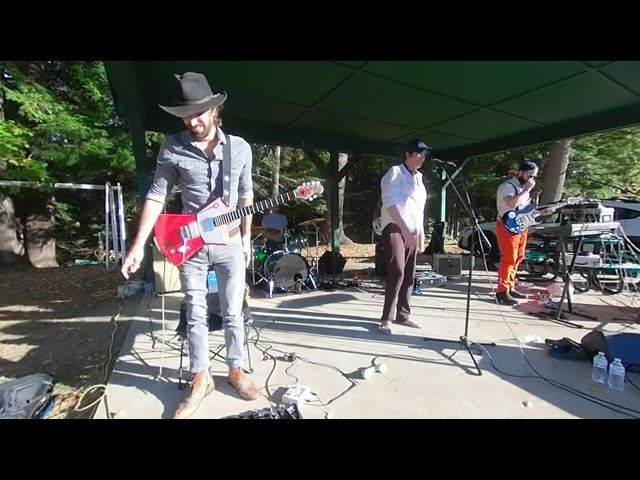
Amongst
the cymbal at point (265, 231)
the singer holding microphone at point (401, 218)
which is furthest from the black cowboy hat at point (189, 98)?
the cymbal at point (265, 231)

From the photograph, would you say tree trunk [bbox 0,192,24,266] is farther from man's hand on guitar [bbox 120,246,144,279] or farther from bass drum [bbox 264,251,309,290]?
man's hand on guitar [bbox 120,246,144,279]

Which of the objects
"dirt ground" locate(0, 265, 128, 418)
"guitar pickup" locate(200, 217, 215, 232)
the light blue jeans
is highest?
"guitar pickup" locate(200, 217, 215, 232)

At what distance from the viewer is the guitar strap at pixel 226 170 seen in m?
1.79

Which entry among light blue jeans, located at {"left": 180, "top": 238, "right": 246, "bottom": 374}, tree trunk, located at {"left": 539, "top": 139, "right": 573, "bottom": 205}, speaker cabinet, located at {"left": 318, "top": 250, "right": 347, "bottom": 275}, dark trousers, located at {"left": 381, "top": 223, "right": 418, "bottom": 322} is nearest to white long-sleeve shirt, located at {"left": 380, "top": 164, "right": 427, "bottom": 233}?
dark trousers, located at {"left": 381, "top": 223, "right": 418, "bottom": 322}

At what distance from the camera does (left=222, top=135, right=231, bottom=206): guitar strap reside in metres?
1.79

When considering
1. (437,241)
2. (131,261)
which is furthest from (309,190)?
(437,241)

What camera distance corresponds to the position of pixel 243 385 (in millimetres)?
1866

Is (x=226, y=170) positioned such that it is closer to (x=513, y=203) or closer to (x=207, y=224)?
(x=207, y=224)

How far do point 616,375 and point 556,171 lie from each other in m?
8.35

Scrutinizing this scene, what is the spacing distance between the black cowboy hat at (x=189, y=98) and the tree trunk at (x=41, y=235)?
31.0 ft

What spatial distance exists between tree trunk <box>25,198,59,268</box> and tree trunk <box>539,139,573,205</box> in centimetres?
1364

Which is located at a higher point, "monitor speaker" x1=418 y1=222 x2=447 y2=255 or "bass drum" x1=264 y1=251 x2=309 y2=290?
"monitor speaker" x1=418 y1=222 x2=447 y2=255

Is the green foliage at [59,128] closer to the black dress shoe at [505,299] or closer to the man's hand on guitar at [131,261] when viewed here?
the man's hand on guitar at [131,261]
